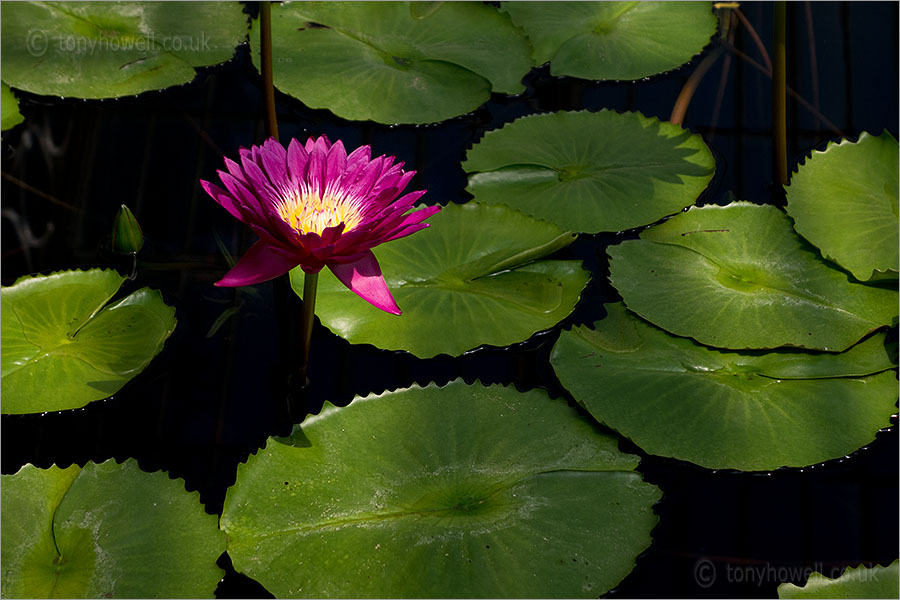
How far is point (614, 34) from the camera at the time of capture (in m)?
2.70

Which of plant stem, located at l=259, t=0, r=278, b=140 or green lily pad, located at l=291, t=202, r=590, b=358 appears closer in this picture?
green lily pad, located at l=291, t=202, r=590, b=358

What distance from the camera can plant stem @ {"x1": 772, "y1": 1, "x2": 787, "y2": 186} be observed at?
203 cm

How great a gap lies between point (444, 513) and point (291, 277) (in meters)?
0.75

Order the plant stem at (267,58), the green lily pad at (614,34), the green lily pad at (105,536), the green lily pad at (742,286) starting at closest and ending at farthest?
the green lily pad at (105,536), the green lily pad at (742,286), the plant stem at (267,58), the green lily pad at (614,34)

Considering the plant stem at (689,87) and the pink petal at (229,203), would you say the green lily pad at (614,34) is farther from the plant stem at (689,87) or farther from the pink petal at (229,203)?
the pink petal at (229,203)

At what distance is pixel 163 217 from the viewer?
7.45 ft

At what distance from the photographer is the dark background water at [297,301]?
1.59 meters

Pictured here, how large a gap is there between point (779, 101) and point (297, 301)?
A: 141 centimetres

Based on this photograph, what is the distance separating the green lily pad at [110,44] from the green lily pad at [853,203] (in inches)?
73.5

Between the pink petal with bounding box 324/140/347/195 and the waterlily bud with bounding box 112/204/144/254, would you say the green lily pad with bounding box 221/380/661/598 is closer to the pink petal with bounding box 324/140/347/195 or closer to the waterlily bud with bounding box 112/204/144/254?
the pink petal with bounding box 324/140/347/195

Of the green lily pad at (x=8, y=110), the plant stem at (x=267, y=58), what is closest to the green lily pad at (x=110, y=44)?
the green lily pad at (x=8, y=110)

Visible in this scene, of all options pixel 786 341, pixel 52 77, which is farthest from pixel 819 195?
pixel 52 77

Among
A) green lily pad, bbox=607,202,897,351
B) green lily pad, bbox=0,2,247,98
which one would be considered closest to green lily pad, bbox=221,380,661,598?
green lily pad, bbox=607,202,897,351

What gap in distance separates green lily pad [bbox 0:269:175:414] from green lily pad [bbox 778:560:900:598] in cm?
137
